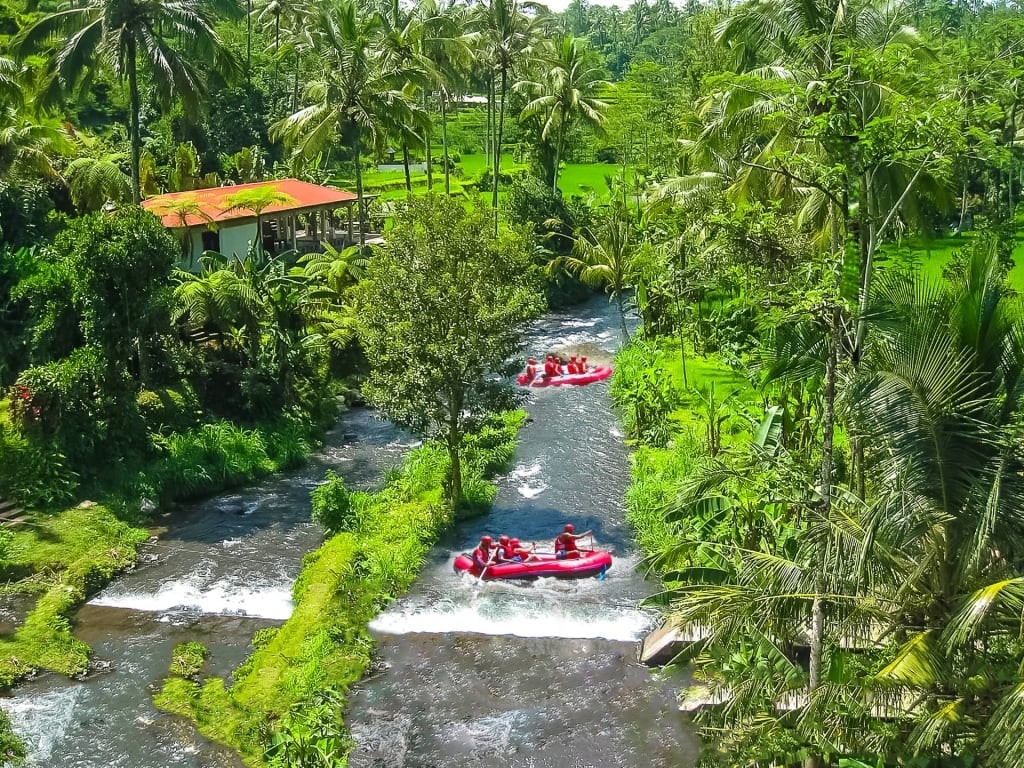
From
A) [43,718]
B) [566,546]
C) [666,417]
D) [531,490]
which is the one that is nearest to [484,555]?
[566,546]

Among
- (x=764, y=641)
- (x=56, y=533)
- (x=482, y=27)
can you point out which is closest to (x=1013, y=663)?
(x=764, y=641)

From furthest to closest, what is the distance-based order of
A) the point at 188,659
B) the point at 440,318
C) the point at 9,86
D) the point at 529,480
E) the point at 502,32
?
the point at 502,32
the point at 9,86
the point at 529,480
the point at 440,318
the point at 188,659

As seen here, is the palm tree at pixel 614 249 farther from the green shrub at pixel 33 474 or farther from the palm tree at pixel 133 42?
the green shrub at pixel 33 474

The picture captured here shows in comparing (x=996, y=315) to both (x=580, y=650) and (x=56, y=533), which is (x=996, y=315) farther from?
(x=56, y=533)

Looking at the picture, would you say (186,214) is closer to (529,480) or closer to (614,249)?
(529,480)

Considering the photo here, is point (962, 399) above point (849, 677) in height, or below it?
above

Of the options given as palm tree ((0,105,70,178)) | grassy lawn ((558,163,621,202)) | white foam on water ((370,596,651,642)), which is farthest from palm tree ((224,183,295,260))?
grassy lawn ((558,163,621,202))
